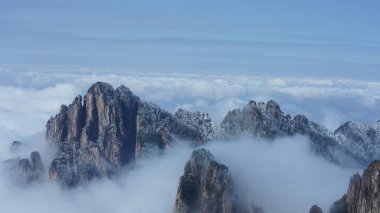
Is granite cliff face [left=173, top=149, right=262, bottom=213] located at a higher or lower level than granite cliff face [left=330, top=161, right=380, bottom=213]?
lower

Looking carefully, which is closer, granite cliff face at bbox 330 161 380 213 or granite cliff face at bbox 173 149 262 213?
granite cliff face at bbox 330 161 380 213

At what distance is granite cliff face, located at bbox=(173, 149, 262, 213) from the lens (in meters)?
160

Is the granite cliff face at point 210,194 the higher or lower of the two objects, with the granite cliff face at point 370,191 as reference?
lower

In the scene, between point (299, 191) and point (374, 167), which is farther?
point (299, 191)

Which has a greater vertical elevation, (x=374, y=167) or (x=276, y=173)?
(x=374, y=167)

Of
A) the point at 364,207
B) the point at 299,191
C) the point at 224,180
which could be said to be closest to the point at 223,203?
the point at 224,180

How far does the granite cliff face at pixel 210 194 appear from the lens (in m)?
160

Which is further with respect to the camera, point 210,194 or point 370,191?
point 210,194

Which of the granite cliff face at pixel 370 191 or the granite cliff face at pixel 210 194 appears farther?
the granite cliff face at pixel 210 194

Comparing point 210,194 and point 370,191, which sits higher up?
point 370,191

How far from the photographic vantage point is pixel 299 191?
177m

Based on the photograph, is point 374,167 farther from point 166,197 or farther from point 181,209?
point 166,197

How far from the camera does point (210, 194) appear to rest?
160875 millimetres

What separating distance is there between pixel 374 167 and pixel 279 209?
45.9 metres
